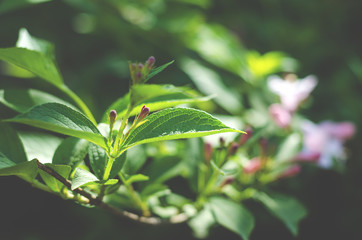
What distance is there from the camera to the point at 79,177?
615 mm

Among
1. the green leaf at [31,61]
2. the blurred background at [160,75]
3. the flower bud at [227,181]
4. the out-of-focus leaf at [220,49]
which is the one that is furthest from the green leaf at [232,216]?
the out-of-focus leaf at [220,49]

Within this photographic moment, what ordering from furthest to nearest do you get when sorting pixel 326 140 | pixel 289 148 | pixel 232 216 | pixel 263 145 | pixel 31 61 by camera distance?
pixel 326 140
pixel 289 148
pixel 263 145
pixel 232 216
pixel 31 61

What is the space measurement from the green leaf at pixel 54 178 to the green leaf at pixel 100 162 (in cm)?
6

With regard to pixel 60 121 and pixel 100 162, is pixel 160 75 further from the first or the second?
pixel 60 121

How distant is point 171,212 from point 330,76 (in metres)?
1.50

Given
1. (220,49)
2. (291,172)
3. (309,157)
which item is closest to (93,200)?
(291,172)

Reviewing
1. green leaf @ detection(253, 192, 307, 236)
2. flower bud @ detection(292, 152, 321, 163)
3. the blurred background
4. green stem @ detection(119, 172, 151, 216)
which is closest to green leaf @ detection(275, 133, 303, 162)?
flower bud @ detection(292, 152, 321, 163)

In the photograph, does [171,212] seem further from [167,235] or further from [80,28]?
[80,28]

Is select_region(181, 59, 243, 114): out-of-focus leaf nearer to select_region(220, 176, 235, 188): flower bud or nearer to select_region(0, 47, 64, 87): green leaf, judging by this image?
select_region(220, 176, 235, 188): flower bud

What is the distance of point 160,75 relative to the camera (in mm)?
1562

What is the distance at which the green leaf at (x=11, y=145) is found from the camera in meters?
0.69

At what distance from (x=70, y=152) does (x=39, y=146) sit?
0.36 feet

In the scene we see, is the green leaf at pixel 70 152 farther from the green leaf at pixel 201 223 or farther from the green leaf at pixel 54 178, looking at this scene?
the green leaf at pixel 201 223

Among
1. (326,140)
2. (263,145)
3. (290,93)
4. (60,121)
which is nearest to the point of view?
(60,121)
